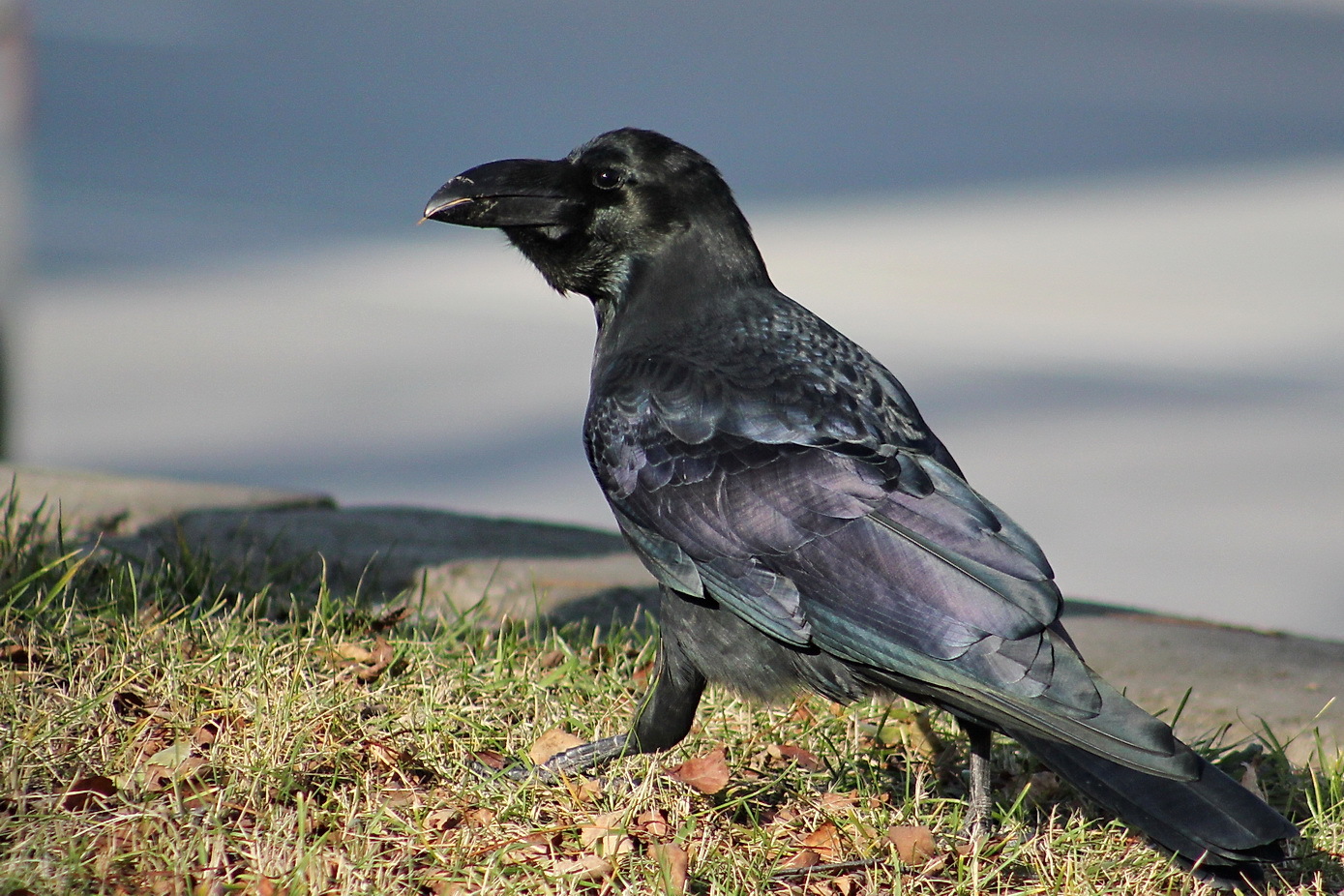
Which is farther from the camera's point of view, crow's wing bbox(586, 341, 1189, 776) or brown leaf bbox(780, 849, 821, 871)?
brown leaf bbox(780, 849, 821, 871)

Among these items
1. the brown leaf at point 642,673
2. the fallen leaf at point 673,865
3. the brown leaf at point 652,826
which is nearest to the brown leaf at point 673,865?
the fallen leaf at point 673,865

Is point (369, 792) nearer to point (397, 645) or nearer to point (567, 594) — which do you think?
point (397, 645)

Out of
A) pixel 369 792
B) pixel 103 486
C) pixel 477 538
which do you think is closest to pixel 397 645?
pixel 369 792

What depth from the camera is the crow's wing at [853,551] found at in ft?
8.67

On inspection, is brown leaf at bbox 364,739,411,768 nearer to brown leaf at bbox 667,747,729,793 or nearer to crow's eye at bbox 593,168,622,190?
brown leaf at bbox 667,747,729,793

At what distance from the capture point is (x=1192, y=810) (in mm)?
2629

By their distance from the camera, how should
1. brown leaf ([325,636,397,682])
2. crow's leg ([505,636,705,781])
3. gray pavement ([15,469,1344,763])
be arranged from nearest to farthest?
crow's leg ([505,636,705,781]) < brown leaf ([325,636,397,682]) < gray pavement ([15,469,1344,763])

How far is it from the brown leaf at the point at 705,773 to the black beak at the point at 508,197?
1.27 metres

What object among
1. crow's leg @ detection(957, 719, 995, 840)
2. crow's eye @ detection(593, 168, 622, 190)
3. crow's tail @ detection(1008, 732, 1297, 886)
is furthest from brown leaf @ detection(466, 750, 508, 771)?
crow's eye @ detection(593, 168, 622, 190)

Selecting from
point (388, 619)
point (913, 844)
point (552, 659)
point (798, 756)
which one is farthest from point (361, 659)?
point (913, 844)

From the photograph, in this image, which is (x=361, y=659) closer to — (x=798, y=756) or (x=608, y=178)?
(x=798, y=756)

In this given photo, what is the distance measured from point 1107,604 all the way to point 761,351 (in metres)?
2.57

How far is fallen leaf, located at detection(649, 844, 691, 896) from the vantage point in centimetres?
263

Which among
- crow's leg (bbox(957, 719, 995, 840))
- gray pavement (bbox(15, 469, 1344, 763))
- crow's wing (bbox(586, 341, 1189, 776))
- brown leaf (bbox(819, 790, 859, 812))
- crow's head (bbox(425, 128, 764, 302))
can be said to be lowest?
gray pavement (bbox(15, 469, 1344, 763))
